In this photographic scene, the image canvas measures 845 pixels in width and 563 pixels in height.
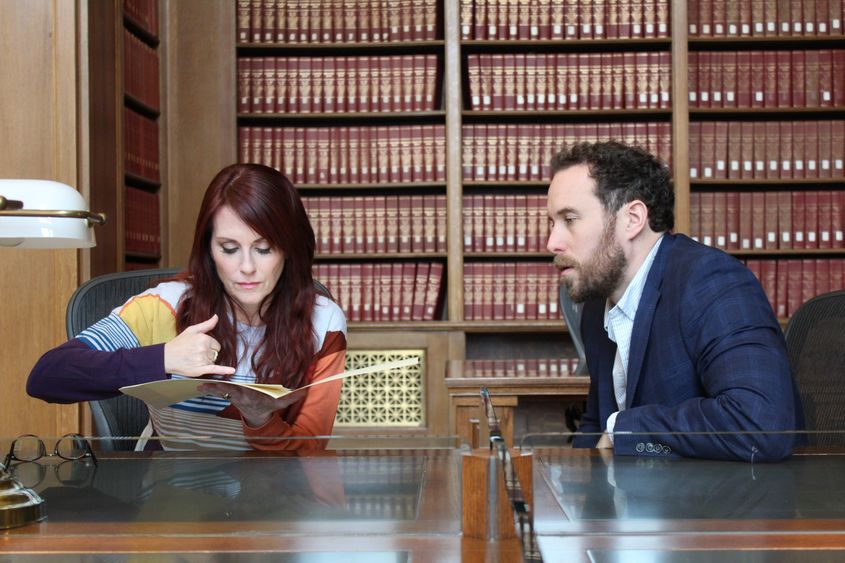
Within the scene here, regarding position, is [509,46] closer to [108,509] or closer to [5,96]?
[5,96]

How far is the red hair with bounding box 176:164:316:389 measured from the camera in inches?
71.4

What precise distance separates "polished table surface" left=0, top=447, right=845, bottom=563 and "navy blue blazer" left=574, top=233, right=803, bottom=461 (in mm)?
239

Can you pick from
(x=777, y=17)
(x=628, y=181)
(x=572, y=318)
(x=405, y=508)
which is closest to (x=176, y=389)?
(x=405, y=508)

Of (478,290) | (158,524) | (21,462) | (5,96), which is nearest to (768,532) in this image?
(158,524)

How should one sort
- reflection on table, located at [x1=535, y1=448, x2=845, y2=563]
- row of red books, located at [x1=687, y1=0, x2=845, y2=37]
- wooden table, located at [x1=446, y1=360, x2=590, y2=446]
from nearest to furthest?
reflection on table, located at [x1=535, y1=448, x2=845, y2=563], wooden table, located at [x1=446, y1=360, x2=590, y2=446], row of red books, located at [x1=687, y1=0, x2=845, y2=37]

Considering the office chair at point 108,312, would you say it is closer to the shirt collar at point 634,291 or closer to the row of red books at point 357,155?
the shirt collar at point 634,291

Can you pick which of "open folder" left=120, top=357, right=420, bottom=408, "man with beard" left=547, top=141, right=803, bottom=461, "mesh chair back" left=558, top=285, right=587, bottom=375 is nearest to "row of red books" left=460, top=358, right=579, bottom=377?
"mesh chair back" left=558, top=285, right=587, bottom=375

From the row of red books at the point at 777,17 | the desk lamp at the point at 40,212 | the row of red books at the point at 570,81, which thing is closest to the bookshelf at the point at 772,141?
the row of red books at the point at 777,17

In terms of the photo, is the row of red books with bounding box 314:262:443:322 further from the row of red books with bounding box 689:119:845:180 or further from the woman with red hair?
the woman with red hair

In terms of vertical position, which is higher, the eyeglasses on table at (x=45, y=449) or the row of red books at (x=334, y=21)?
the row of red books at (x=334, y=21)

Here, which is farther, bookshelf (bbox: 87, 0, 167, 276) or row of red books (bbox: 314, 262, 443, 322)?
row of red books (bbox: 314, 262, 443, 322)

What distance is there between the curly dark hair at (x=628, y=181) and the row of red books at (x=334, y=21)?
2.46 meters

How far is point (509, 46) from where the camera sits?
431 centimetres

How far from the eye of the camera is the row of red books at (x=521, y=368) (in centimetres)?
286
